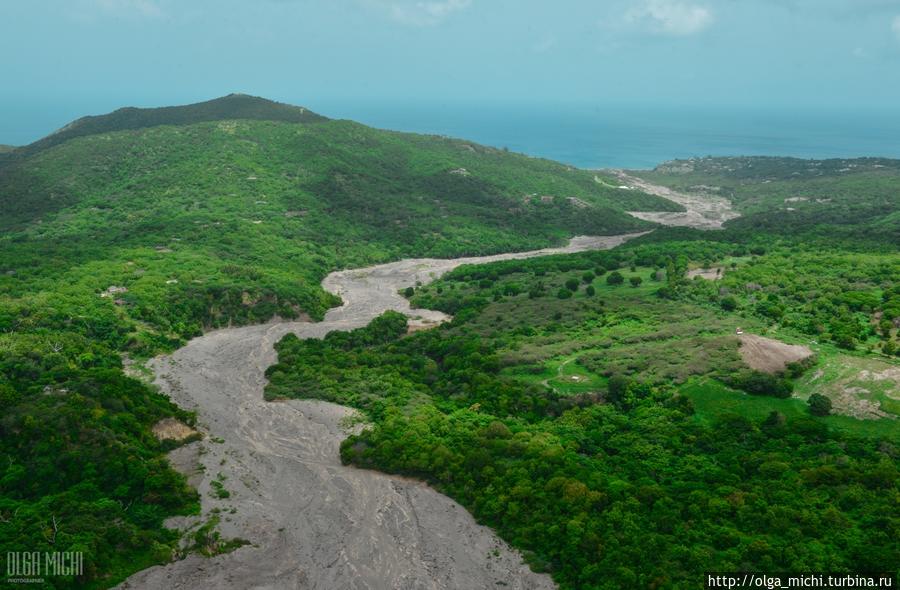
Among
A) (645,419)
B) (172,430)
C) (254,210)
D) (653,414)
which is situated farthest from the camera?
(254,210)

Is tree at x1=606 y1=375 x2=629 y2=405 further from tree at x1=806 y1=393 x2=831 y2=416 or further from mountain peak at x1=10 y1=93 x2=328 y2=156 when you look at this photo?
mountain peak at x1=10 y1=93 x2=328 y2=156

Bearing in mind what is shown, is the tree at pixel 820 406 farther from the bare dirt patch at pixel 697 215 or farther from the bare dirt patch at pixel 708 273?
the bare dirt patch at pixel 697 215

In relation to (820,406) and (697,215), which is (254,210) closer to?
(820,406)

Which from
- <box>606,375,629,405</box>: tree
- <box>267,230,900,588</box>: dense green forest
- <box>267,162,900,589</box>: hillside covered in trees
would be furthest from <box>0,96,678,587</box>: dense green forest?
<box>606,375,629,405</box>: tree

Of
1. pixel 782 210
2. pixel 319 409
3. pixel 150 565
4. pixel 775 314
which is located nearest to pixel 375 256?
pixel 319 409

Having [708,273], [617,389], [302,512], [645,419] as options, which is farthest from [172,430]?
[708,273]

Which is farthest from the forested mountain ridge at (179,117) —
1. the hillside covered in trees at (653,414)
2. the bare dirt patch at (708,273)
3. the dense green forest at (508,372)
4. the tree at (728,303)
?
the tree at (728,303)
